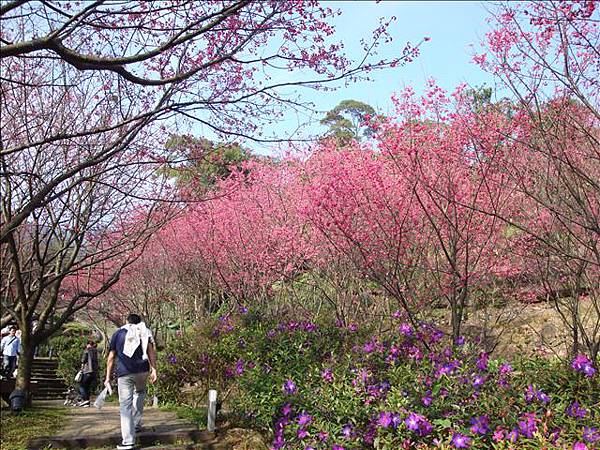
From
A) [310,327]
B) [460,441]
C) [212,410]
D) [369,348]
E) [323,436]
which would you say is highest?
[310,327]

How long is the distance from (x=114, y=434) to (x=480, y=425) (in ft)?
14.7

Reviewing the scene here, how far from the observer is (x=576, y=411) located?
345 cm

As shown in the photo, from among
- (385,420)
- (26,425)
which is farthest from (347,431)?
(26,425)

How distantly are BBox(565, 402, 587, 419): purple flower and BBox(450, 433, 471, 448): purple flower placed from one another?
2.31ft

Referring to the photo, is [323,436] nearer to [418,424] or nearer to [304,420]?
[304,420]

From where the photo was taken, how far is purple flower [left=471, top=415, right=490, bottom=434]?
3.44 metres

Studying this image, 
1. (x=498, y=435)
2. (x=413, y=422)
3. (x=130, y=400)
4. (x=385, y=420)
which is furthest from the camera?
(x=130, y=400)

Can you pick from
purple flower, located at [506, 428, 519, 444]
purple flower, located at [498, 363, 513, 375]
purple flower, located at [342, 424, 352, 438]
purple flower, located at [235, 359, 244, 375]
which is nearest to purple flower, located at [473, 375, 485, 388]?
purple flower, located at [498, 363, 513, 375]

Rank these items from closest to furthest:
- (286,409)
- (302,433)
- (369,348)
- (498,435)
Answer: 1. (498,435)
2. (302,433)
3. (286,409)
4. (369,348)

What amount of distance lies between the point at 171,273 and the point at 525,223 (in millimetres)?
10539

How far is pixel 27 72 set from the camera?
6996 millimetres

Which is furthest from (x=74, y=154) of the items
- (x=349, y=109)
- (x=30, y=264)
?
(x=349, y=109)

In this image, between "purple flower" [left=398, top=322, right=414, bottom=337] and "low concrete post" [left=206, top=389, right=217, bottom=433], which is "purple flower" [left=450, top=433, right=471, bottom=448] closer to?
"purple flower" [left=398, top=322, right=414, bottom=337]

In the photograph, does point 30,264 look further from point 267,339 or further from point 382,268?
point 382,268
